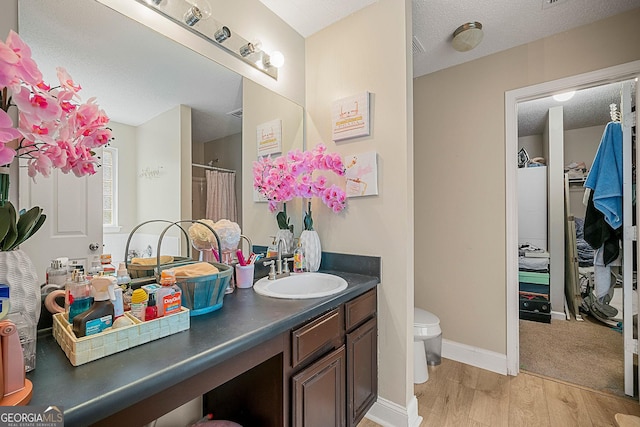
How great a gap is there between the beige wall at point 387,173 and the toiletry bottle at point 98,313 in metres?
1.29

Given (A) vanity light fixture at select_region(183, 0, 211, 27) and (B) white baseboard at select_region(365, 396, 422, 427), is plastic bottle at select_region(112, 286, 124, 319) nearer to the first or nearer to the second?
(A) vanity light fixture at select_region(183, 0, 211, 27)

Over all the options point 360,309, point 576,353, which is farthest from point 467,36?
point 576,353

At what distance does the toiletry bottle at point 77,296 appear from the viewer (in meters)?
0.79

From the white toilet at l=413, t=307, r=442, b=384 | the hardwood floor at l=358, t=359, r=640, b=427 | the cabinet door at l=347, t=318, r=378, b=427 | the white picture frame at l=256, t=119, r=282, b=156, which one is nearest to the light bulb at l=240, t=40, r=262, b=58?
the white picture frame at l=256, t=119, r=282, b=156

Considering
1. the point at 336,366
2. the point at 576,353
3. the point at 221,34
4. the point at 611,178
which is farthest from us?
the point at 576,353

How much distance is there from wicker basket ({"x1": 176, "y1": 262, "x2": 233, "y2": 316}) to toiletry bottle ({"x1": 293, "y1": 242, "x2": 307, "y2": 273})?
67 centimetres

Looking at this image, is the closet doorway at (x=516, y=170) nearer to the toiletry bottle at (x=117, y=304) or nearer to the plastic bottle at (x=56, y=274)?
the toiletry bottle at (x=117, y=304)

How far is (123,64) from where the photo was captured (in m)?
1.16

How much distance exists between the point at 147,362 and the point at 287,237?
1.20 metres

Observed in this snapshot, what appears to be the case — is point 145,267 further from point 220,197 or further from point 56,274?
point 220,197

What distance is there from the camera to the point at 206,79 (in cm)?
147

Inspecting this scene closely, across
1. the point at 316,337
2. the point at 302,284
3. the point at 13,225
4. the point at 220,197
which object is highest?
the point at 220,197

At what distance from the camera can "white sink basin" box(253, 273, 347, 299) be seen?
4.80ft

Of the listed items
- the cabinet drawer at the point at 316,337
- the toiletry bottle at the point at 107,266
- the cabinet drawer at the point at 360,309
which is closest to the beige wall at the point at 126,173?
the toiletry bottle at the point at 107,266
